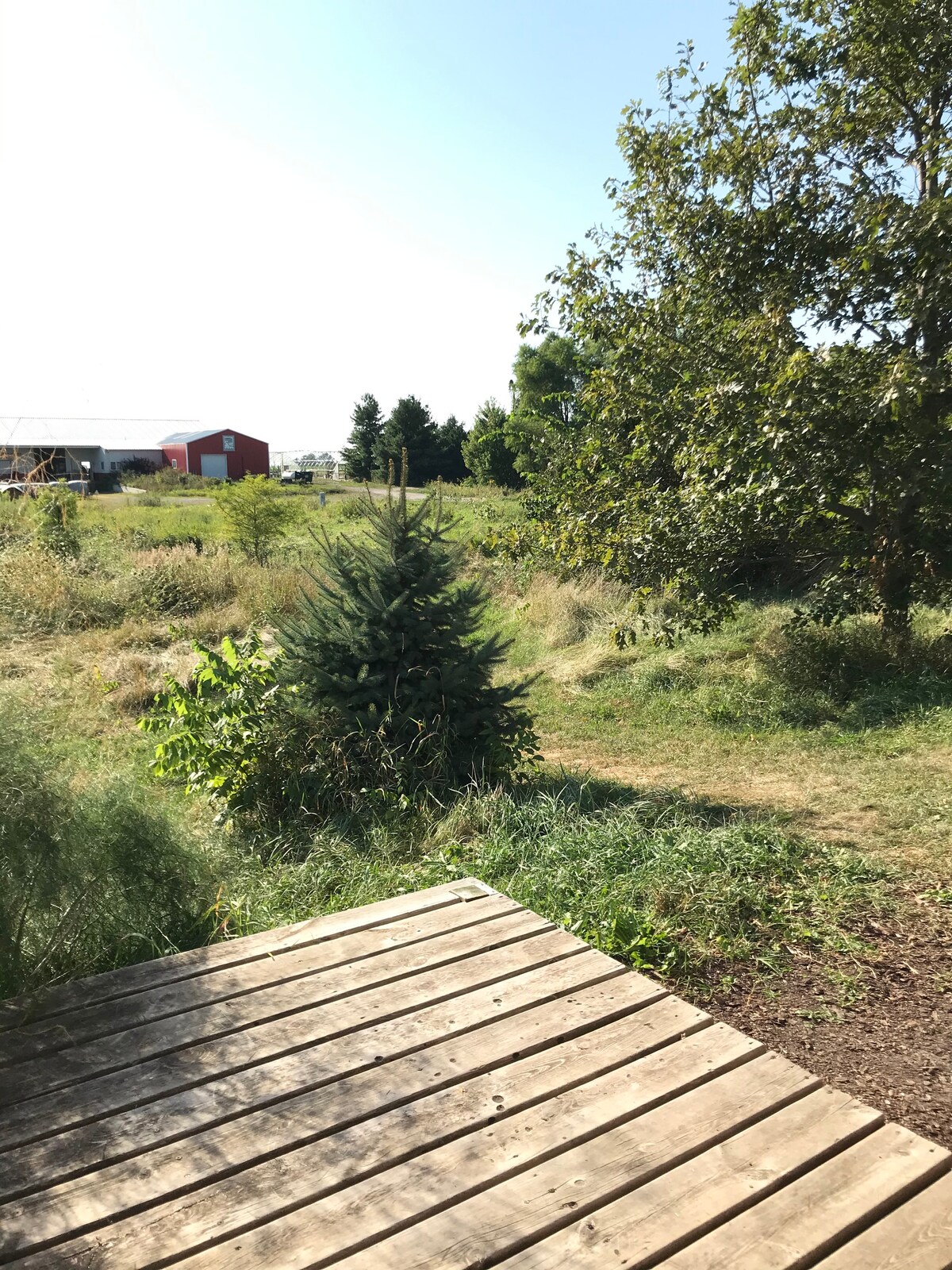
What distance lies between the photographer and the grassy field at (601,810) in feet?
11.5

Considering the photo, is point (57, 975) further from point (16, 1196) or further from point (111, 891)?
point (16, 1196)

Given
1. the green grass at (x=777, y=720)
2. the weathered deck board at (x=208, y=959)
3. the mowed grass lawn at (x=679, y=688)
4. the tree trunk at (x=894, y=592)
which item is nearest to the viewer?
the weathered deck board at (x=208, y=959)

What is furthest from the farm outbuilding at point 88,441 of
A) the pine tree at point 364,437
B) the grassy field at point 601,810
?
the grassy field at point 601,810

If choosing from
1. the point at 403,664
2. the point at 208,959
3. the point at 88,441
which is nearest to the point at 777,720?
the point at 403,664

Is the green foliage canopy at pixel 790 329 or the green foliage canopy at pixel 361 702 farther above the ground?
the green foliage canopy at pixel 790 329

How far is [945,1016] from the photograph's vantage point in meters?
3.41

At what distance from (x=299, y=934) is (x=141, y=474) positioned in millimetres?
52862

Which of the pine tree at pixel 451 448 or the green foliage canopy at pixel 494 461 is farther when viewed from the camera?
the pine tree at pixel 451 448

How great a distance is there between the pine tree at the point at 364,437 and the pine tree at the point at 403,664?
138 ft

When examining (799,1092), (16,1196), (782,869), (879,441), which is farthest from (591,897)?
(879,441)

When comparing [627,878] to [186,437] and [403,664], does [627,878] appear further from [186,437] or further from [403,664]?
[186,437]

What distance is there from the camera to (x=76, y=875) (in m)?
3.09

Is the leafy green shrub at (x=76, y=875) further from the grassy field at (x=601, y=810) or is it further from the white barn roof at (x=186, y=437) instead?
the white barn roof at (x=186, y=437)

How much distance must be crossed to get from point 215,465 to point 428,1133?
2209 inches
